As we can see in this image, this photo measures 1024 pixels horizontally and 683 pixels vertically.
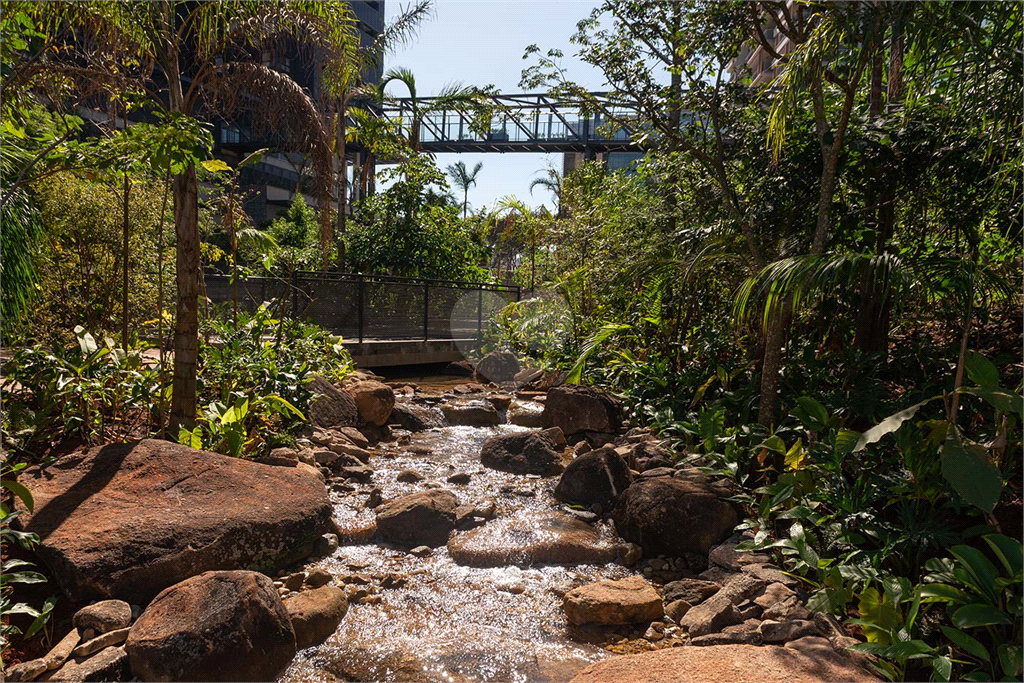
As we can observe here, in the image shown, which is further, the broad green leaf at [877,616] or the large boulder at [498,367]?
the large boulder at [498,367]

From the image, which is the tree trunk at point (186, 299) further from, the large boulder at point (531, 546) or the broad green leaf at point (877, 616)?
the broad green leaf at point (877, 616)

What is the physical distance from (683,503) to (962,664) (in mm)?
1667

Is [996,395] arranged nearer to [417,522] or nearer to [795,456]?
[795,456]

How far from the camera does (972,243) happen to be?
15.2 ft

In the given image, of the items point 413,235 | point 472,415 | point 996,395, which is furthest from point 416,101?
point 996,395

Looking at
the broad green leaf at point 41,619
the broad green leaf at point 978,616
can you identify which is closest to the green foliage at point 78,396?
the broad green leaf at point 41,619

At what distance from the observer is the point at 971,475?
2.87 meters

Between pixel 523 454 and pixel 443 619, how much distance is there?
2.82 metres

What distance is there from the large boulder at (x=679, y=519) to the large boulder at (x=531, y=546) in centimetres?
25

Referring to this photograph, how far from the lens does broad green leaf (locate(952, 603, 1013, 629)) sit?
102 inches

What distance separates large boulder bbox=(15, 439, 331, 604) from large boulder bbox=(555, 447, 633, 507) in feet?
6.18

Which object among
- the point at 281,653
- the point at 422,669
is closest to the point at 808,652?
the point at 422,669

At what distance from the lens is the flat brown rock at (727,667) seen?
2656mm

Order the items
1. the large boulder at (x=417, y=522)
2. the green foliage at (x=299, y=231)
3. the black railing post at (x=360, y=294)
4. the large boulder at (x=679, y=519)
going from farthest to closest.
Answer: the green foliage at (x=299, y=231)
the black railing post at (x=360, y=294)
the large boulder at (x=417, y=522)
the large boulder at (x=679, y=519)
